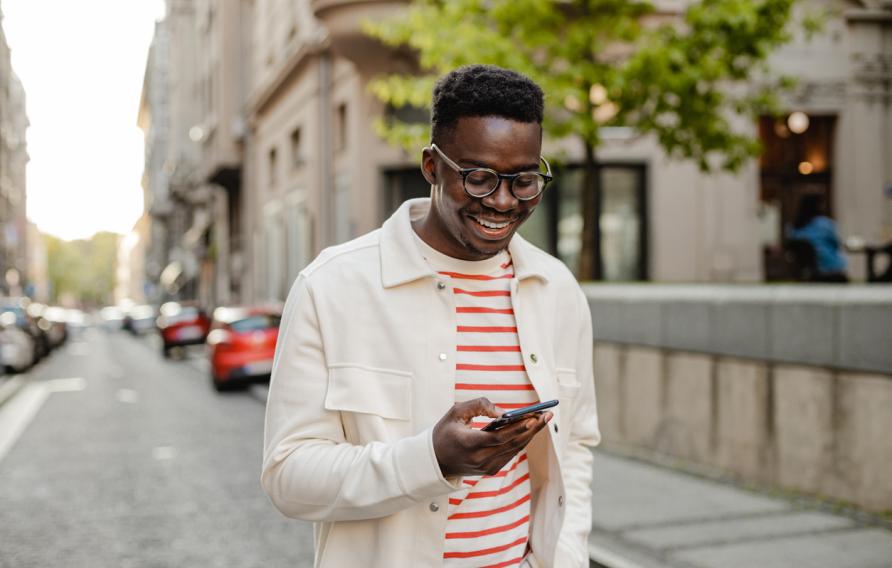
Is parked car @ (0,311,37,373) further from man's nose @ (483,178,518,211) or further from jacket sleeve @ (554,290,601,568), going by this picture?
man's nose @ (483,178,518,211)

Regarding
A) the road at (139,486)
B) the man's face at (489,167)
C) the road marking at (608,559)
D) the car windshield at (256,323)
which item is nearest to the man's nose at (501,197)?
the man's face at (489,167)

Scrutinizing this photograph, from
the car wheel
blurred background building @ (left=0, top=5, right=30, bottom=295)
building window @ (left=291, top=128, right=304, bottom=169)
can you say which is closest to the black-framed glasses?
the car wheel

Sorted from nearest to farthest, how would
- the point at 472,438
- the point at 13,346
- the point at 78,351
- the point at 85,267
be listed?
the point at 472,438 < the point at 13,346 < the point at 78,351 < the point at 85,267

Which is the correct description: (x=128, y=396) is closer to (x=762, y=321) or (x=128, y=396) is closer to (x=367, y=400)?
(x=762, y=321)

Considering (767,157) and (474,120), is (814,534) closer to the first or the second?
(474,120)

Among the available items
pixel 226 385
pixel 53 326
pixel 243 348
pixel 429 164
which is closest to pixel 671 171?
pixel 243 348

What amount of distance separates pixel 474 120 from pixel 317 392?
0.67 metres

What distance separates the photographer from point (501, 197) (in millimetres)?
2117

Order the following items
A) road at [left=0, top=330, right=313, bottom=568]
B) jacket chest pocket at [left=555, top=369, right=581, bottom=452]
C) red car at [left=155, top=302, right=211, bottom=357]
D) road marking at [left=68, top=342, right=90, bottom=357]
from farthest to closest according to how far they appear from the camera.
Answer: road marking at [left=68, top=342, right=90, bottom=357] < red car at [left=155, top=302, right=211, bottom=357] < road at [left=0, top=330, right=313, bottom=568] < jacket chest pocket at [left=555, top=369, right=581, bottom=452]

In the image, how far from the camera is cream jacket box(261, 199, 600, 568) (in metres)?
2.01

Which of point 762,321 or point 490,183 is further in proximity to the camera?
point 762,321

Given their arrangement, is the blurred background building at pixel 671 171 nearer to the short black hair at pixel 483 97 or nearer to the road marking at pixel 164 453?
the road marking at pixel 164 453

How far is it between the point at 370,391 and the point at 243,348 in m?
15.2

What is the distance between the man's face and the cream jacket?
0.39ft
